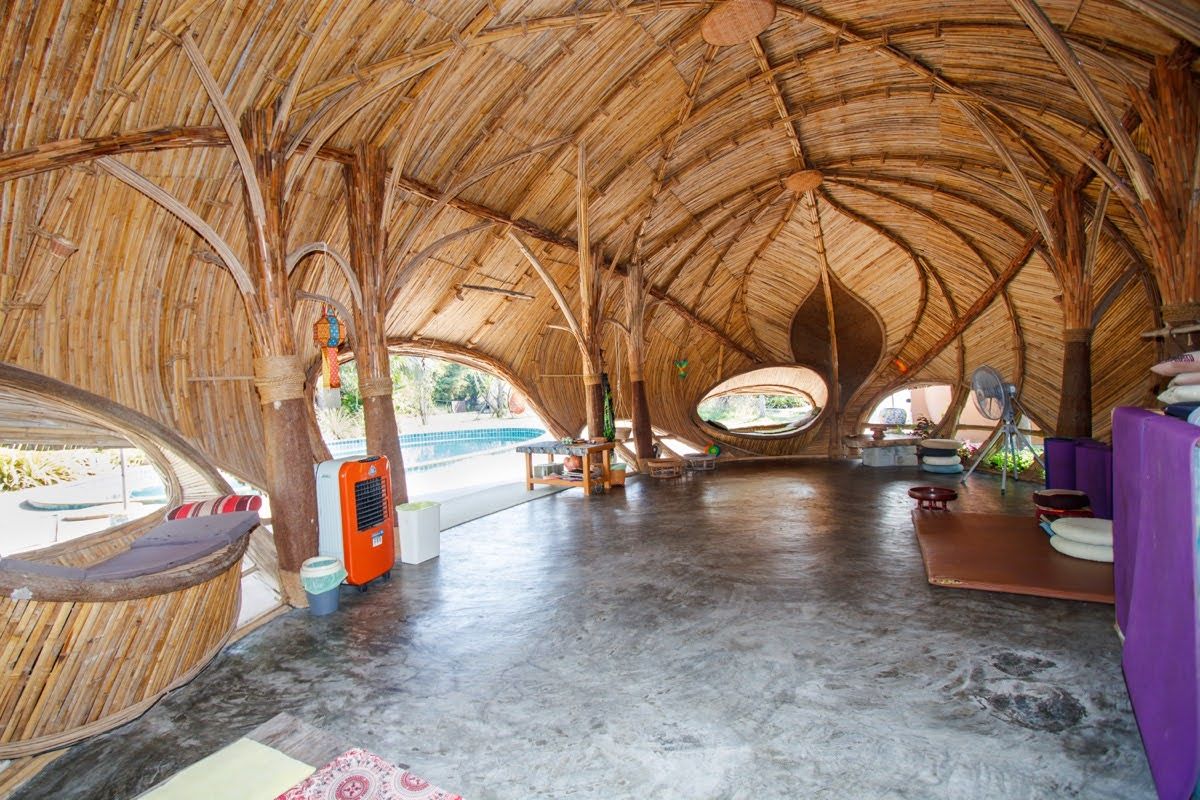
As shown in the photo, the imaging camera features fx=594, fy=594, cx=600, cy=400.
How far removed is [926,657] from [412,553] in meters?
4.46

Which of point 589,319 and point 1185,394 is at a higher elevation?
point 589,319

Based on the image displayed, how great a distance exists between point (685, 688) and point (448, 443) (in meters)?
25.6

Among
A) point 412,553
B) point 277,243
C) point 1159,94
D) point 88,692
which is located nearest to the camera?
point 88,692

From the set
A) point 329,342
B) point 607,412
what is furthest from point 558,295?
point 329,342

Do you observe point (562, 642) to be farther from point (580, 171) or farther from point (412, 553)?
point (580, 171)

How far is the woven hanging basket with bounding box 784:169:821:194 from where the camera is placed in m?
11.5

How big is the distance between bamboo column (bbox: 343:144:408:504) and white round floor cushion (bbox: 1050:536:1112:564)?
21.1 ft

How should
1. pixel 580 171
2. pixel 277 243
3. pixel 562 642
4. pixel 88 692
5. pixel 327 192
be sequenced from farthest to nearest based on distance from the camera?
pixel 580 171 → pixel 327 192 → pixel 277 243 → pixel 562 642 → pixel 88 692

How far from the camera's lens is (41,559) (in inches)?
158

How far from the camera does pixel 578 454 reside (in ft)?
31.3

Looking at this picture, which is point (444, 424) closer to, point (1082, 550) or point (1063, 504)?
point (1063, 504)

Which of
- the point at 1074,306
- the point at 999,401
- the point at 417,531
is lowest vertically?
the point at 417,531

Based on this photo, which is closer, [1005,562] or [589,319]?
[1005,562]

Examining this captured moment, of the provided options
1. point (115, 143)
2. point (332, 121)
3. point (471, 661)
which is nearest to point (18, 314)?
point (115, 143)
